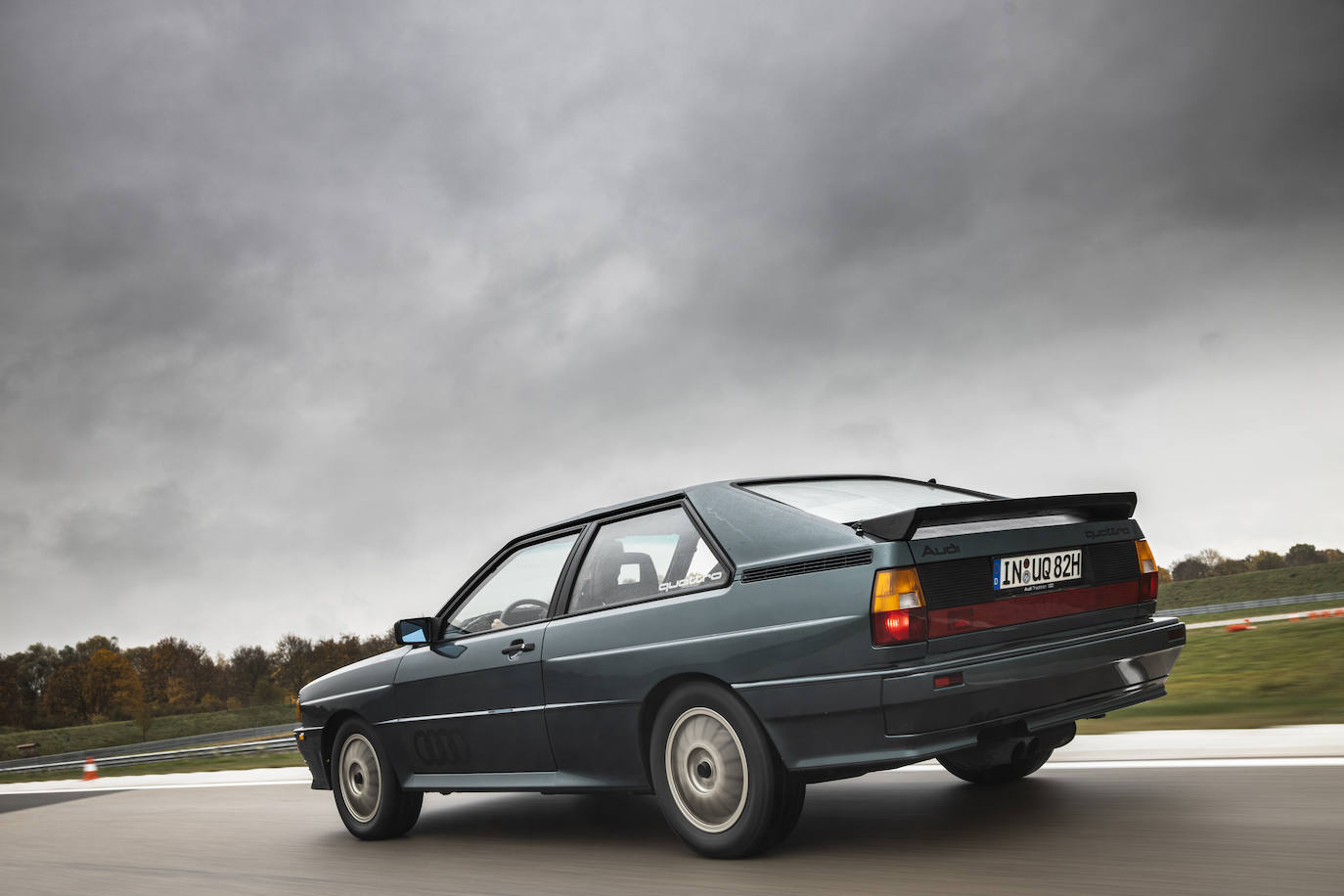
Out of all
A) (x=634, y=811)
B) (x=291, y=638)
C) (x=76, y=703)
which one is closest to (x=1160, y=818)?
(x=634, y=811)

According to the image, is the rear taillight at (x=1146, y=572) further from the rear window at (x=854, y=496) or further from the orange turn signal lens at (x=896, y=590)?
the orange turn signal lens at (x=896, y=590)

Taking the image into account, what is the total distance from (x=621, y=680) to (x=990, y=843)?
159 cm

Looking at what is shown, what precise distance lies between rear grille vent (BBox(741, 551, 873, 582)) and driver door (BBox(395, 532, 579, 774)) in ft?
4.47

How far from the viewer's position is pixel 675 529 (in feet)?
16.1

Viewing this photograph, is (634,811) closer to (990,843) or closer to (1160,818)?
(990,843)

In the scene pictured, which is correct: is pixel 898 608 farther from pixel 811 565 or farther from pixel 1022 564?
pixel 1022 564

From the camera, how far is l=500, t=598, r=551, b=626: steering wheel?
538 centimetres

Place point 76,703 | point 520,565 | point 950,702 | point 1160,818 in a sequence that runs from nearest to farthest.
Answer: point 950,702 < point 1160,818 < point 520,565 < point 76,703

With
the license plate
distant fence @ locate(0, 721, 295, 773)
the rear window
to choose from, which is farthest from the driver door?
distant fence @ locate(0, 721, 295, 773)

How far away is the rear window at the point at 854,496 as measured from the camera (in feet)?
14.8

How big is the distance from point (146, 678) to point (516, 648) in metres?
100

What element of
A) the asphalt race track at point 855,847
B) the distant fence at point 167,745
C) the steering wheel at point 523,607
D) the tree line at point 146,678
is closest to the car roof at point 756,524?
the steering wheel at point 523,607

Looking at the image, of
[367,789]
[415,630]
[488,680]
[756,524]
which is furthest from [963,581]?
[367,789]

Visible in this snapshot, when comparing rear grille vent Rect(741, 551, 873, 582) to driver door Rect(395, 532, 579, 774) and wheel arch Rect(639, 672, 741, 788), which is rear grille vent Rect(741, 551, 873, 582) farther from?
driver door Rect(395, 532, 579, 774)
